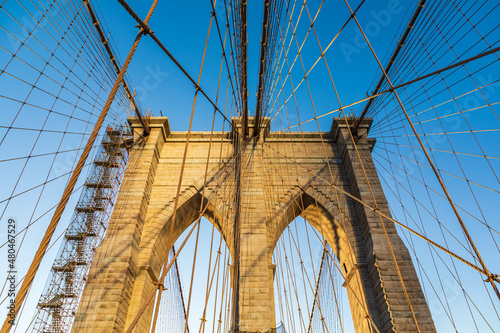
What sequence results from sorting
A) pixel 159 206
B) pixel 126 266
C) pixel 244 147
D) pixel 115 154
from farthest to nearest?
pixel 115 154 < pixel 244 147 < pixel 159 206 < pixel 126 266

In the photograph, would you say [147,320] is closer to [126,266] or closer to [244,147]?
[126,266]

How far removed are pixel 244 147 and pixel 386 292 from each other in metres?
6.03

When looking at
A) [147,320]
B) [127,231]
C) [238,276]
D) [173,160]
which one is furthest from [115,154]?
[238,276]

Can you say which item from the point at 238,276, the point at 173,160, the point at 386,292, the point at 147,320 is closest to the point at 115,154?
the point at 173,160

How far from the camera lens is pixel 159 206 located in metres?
9.74

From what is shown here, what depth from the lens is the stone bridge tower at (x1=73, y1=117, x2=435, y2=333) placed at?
290 inches

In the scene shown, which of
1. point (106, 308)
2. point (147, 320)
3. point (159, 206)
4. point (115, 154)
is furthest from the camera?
point (115, 154)

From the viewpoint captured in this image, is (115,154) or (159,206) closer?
(159,206)

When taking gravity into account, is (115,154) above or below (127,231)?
above

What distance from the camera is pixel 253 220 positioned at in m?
8.95

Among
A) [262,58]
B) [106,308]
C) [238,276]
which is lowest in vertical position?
[106,308]

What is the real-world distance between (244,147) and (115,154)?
29.1 ft

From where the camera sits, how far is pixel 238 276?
801 cm

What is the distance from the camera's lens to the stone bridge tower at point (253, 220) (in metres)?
7.37
